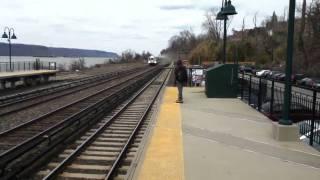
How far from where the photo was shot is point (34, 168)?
8719mm

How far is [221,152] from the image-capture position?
372 inches

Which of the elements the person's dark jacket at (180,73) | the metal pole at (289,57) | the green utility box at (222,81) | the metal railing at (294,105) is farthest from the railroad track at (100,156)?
the green utility box at (222,81)

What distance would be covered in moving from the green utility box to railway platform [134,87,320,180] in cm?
551

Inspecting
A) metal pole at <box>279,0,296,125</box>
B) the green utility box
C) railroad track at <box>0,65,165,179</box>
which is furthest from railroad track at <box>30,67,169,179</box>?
the green utility box

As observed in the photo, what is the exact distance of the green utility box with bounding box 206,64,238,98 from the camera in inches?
796

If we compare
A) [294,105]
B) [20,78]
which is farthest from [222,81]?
[20,78]

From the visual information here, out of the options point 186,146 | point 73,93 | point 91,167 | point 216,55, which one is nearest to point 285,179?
point 186,146

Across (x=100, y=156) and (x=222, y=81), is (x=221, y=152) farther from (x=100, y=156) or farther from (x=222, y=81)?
(x=222, y=81)

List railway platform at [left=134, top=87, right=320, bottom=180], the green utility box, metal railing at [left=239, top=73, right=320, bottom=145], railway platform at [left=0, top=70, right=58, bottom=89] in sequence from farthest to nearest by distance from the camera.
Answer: railway platform at [left=0, top=70, right=58, bottom=89]
the green utility box
metal railing at [left=239, top=73, right=320, bottom=145]
railway platform at [left=134, top=87, right=320, bottom=180]

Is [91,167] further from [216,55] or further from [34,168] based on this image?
[216,55]

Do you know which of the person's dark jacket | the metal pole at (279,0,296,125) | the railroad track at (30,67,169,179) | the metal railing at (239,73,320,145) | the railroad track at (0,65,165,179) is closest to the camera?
the railroad track at (30,67,169,179)

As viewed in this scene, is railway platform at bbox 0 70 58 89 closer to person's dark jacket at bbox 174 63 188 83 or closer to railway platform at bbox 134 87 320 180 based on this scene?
person's dark jacket at bbox 174 63 188 83

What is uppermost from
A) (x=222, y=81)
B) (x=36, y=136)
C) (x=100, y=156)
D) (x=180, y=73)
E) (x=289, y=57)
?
(x=289, y=57)

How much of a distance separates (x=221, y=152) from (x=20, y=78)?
25.3 metres
